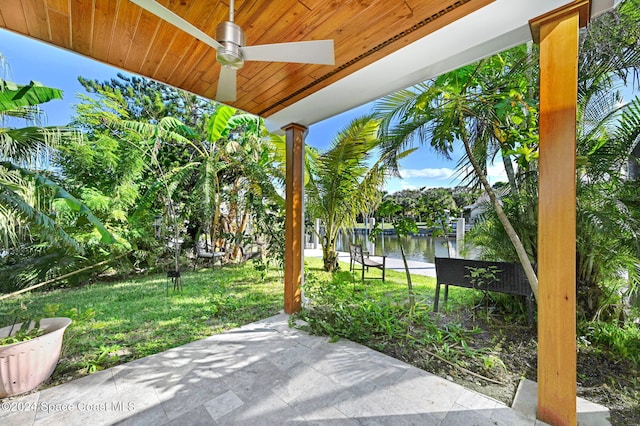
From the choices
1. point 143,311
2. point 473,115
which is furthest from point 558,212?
point 143,311

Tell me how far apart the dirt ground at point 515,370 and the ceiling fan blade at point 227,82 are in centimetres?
271

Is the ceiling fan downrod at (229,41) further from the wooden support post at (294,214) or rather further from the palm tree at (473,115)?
the wooden support post at (294,214)

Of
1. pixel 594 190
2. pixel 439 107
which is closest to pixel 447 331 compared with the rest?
pixel 594 190

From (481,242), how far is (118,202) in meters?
6.10

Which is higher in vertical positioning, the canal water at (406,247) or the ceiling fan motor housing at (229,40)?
the ceiling fan motor housing at (229,40)

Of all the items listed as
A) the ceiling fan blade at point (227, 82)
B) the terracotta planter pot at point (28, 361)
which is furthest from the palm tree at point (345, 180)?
the terracotta planter pot at point (28, 361)

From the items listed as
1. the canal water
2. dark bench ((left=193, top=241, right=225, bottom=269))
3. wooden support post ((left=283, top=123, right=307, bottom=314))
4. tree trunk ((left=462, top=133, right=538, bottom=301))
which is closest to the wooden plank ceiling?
wooden support post ((left=283, top=123, right=307, bottom=314))

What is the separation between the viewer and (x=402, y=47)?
6.97ft

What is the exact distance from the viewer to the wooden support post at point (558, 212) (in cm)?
154

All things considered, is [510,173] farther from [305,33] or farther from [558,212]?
[305,33]

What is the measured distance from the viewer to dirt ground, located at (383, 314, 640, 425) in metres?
1.84

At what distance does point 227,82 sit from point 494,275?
10.5 feet

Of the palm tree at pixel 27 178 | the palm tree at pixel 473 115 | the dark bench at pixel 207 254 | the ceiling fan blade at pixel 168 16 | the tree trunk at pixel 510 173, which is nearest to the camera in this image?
the ceiling fan blade at pixel 168 16

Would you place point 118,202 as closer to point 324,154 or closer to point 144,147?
point 144,147
